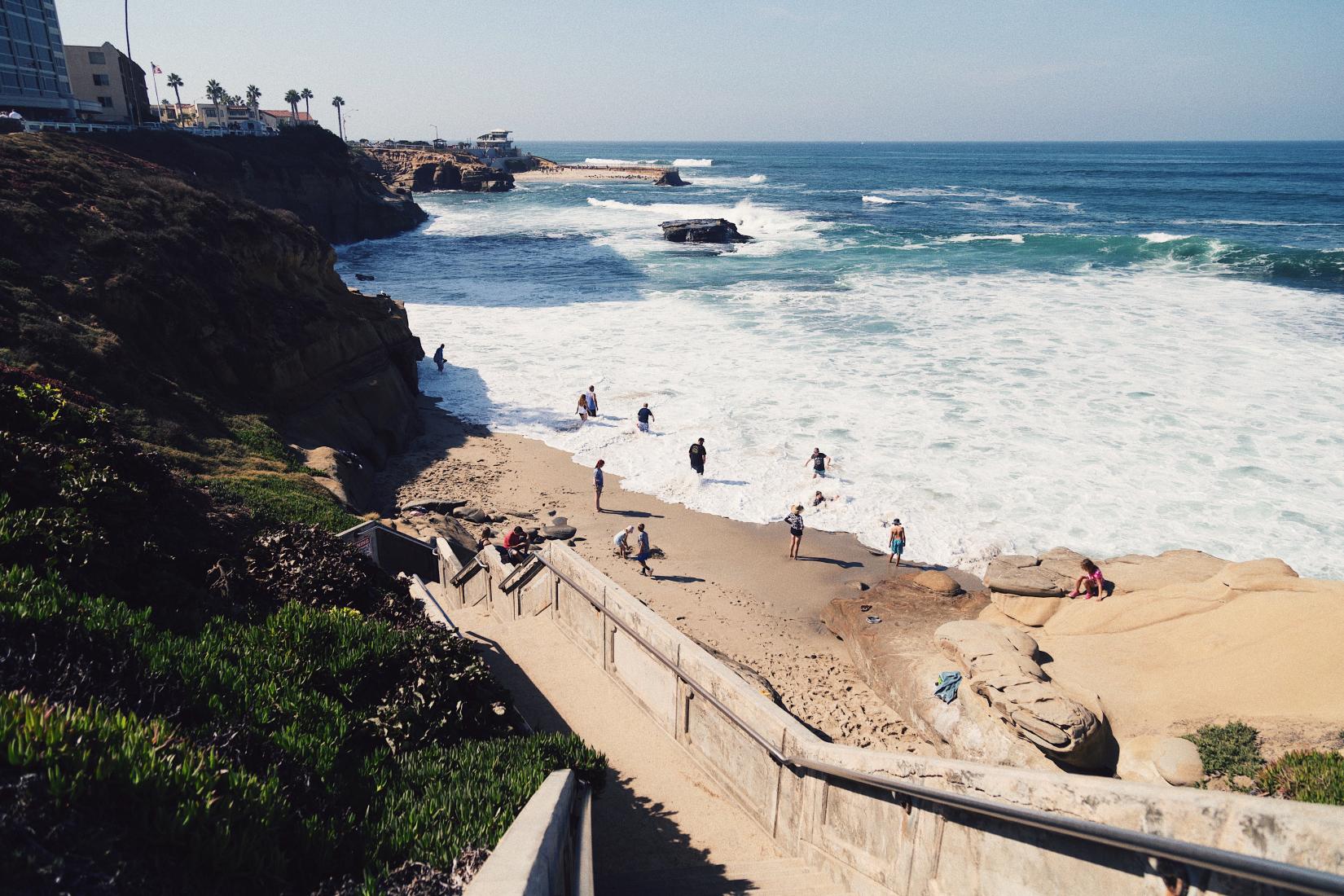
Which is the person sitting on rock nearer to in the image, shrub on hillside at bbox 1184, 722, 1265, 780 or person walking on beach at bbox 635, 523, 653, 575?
person walking on beach at bbox 635, 523, 653, 575

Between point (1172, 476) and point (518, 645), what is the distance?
56.6 ft

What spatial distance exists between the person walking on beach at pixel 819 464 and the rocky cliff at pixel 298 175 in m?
46.7

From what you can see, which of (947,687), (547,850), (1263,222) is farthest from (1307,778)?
(1263,222)

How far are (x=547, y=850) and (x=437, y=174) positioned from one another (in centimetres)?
12668

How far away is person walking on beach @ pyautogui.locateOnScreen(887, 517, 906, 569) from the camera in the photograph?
54.7 feet

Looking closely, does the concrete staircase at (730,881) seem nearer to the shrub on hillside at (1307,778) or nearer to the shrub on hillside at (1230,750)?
the shrub on hillside at (1307,778)

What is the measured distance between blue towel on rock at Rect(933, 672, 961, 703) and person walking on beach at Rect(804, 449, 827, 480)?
9437mm

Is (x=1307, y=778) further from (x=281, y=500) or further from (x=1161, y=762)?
(x=281, y=500)

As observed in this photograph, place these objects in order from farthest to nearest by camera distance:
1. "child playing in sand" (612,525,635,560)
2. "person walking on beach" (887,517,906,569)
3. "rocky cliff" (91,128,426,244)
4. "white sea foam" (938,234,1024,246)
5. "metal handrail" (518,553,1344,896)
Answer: "white sea foam" (938,234,1024,246) → "rocky cliff" (91,128,426,244) → "child playing in sand" (612,525,635,560) → "person walking on beach" (887,517,906,569) → "metal handrail" (518,553,1344,896)

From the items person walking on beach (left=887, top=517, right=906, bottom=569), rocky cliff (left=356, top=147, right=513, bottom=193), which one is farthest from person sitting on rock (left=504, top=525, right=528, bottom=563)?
rocky cliff (left=356, top=147, right=513, bottom=193)

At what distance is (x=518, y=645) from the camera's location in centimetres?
1116

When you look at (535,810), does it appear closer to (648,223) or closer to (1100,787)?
(1100,787)

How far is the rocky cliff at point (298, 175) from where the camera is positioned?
171ft

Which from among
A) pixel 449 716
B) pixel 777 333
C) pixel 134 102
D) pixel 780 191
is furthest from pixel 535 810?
pixel 780 191
